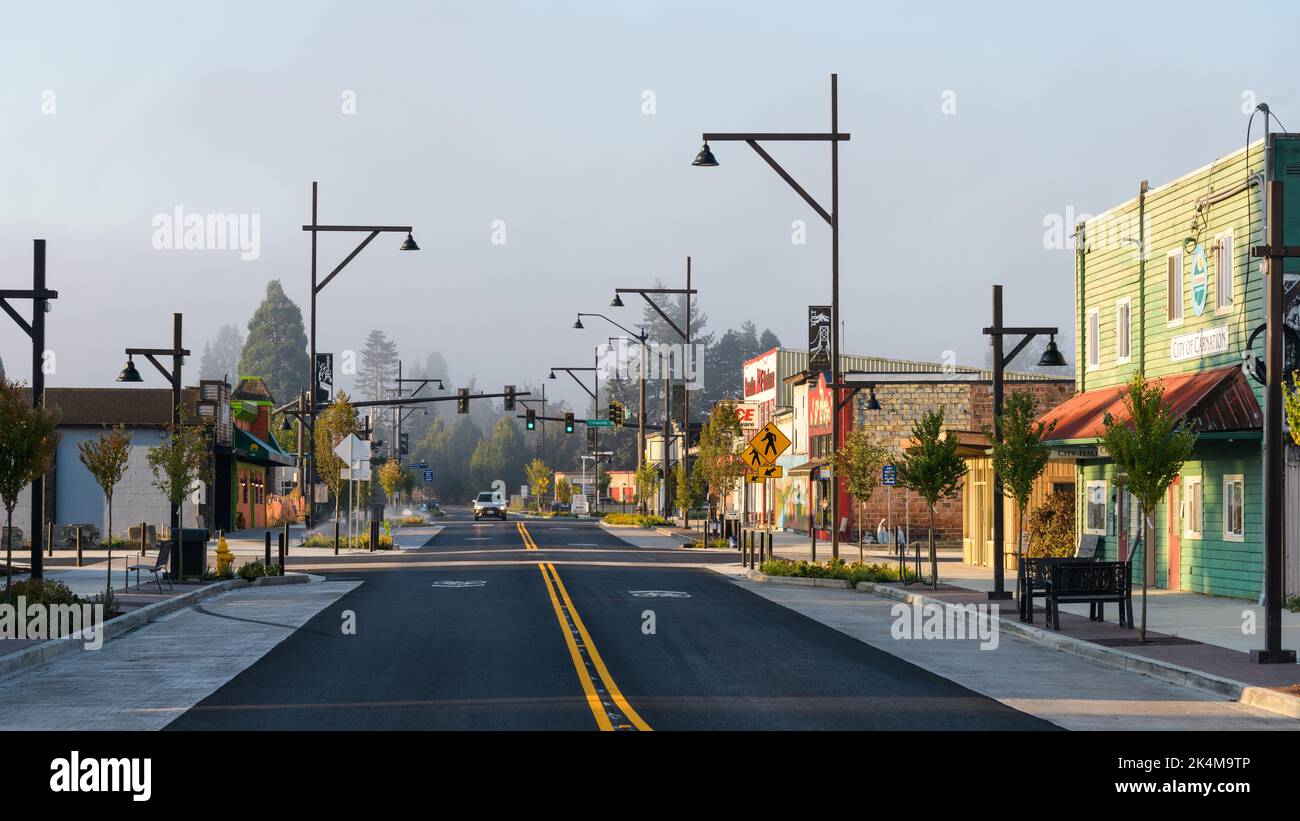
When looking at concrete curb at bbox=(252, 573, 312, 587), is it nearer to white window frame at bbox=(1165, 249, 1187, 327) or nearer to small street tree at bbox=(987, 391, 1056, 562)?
small street tree at bbox=(987, 391, 1056, 562)

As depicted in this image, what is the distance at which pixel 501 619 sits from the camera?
918 inches

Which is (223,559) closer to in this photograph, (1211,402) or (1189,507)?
(1189,507)

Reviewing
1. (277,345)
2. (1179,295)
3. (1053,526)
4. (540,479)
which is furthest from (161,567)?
(277,345)

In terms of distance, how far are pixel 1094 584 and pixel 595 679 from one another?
9.08 metres

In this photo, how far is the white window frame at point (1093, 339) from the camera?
3472cm

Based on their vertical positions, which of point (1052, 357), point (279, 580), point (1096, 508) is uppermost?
point (1052, 357)

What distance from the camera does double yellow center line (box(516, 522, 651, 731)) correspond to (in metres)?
12.9

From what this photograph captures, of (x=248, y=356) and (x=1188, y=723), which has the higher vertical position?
(x=248, y=356)

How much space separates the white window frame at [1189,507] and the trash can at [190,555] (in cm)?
1879

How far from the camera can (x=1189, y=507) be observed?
29.9 meters

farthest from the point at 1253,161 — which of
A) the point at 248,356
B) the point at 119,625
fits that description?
the point at 248,356

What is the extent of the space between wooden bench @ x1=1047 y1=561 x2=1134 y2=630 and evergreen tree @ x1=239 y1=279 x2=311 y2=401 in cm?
14371
